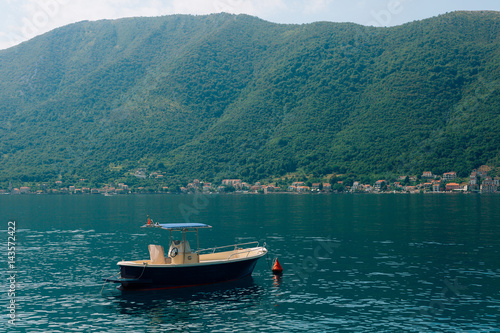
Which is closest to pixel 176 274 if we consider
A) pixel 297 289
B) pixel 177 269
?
pixel 177 269

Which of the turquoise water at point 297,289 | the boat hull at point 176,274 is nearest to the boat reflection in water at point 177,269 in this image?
the boat hull at point 176,274

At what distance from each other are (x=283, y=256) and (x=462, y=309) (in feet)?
67.7

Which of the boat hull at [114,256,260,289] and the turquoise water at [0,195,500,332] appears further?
the boat hull at [114,256,260,289]

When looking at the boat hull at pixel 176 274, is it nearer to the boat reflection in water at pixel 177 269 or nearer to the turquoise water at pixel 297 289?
the boat reflection in water at pixel 177 269

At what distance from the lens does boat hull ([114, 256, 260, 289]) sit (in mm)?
33781

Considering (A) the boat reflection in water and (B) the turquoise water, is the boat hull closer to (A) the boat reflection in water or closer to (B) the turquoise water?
(A) the boat reflection in water

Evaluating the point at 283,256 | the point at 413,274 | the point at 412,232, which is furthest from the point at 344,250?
the point at 412,232

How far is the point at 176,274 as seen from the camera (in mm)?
34625

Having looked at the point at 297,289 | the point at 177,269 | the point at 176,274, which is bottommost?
the point at 297,289

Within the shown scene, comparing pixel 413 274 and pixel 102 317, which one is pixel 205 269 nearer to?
pixel 102 317

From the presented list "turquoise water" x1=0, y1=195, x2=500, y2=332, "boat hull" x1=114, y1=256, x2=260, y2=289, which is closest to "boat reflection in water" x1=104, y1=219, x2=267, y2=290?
"boat hull" x1=114, y1=256, x2=260, y2=289

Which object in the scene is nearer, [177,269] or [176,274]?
[177,269]

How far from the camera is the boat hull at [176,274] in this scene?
33.8m

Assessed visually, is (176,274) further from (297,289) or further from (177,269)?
(297,289)
